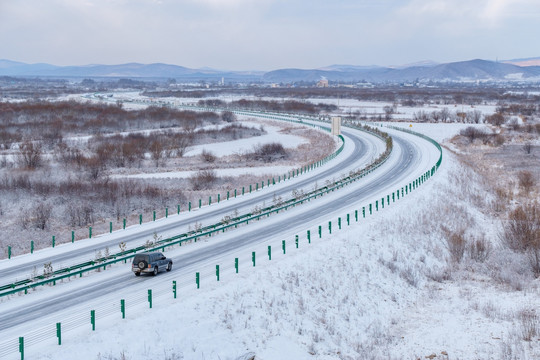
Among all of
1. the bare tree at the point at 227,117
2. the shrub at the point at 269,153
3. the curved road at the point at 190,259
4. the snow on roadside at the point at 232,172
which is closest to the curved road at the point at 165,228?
the curved road at the point at 190,259

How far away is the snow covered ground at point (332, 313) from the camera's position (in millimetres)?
19766

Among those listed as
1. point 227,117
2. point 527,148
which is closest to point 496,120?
point 527,148

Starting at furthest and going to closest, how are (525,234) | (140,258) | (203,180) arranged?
(203,180)
(525,234)
(140,258)

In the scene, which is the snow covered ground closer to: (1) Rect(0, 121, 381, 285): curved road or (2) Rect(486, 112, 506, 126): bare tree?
(1) Rect(0, 121, 381, 285): curved road

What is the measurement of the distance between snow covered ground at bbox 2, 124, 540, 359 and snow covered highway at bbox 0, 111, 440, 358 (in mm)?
717

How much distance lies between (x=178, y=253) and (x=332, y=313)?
9132mm

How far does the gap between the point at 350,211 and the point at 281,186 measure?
11.8m

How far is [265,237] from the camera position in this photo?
3256 centimetres

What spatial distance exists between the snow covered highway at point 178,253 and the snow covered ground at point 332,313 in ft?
2.35

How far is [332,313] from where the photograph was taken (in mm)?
24406

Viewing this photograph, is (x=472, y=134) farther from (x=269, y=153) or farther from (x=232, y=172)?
(x=232, y=172)

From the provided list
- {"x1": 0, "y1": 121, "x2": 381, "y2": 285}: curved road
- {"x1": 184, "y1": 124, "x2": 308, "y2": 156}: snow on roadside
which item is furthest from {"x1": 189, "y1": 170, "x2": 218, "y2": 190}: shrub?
{"x1": 184, "y1": 124, "x2": 308, "y2": 156}: snow on roadside

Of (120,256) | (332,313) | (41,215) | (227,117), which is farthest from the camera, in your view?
(227,117)

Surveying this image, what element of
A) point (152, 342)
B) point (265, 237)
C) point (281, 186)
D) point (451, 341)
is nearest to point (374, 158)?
point (281, 186)
